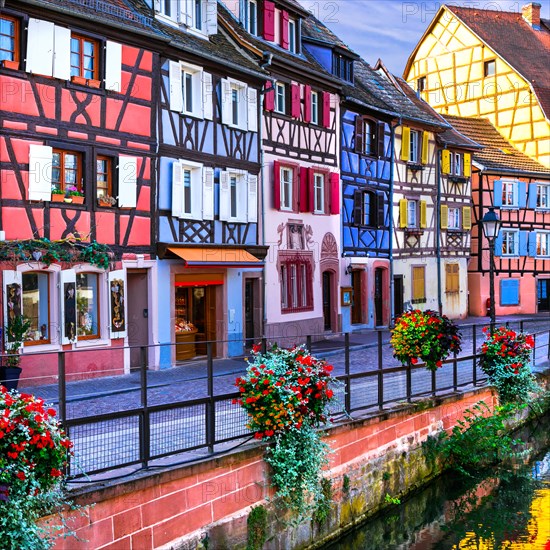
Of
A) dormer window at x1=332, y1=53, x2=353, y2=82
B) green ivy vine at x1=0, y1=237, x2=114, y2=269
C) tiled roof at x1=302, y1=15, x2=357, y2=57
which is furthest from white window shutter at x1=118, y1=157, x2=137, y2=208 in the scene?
dormer window at x1=332, y1=53, x2=353, y2=82

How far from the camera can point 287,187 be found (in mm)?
24875

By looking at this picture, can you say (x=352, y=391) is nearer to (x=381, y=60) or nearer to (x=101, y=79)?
(x=101, y=79)

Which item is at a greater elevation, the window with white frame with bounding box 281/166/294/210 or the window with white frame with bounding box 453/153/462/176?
the window with white frame with bounding box 453/153/462/176

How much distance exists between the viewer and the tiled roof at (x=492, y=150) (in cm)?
3838

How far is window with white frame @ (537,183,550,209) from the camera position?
39.5 m

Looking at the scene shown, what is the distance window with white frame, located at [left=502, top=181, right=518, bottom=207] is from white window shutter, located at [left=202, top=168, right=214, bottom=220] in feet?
68.6

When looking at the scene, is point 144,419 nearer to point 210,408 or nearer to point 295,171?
point 210,408

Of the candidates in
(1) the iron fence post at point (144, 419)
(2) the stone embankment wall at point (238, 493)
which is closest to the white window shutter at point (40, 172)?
(2) the stone embankment wall at point (238, 493)

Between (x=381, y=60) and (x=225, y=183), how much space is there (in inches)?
703

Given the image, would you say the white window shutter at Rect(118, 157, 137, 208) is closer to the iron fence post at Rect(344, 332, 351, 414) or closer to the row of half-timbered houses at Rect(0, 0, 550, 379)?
the row of half-timbered houses at Rect(0, 0, 550, 379)

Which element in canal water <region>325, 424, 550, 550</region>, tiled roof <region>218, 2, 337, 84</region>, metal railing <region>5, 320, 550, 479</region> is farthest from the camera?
tiled roof <region>218, 2, 337, 84</region>

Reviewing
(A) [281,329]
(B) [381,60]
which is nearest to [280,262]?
(A) [281,329]

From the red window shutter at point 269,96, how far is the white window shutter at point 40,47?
7887 mm

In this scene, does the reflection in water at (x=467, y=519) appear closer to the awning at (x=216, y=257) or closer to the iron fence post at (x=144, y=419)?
the iron fence post at (x=144, y=419)
